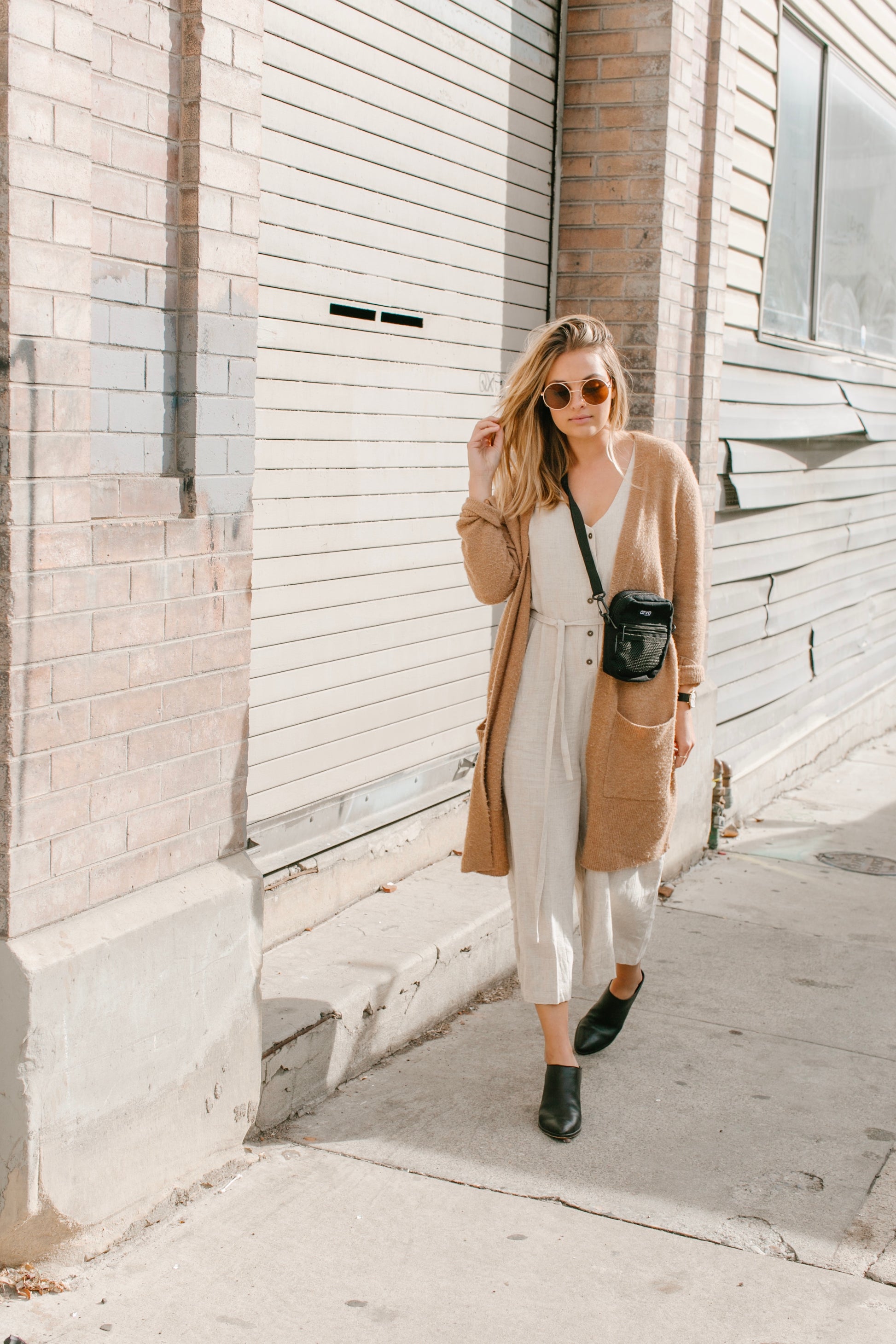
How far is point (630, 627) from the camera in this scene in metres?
3.60

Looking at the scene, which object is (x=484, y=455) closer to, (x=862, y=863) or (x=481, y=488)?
(x=481, y=488)

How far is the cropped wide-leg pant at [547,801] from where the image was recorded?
3.67 meters

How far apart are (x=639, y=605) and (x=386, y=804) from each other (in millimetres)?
1530

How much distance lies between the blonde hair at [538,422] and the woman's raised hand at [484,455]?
0.03m

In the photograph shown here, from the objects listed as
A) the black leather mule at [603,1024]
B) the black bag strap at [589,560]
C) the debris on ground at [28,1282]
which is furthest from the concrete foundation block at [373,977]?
the black bag strap at [589,560]

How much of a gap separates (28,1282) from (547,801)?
1646 millimetres

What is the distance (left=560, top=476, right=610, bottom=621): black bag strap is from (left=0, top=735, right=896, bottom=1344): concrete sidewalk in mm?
1364

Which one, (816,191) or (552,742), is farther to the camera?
(816,191)

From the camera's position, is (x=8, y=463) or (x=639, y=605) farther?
(x=639, y=605)

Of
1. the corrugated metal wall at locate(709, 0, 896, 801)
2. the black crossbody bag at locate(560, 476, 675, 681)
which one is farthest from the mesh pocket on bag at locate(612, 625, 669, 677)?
the corrugated metal wall at locate(709, 0, 896, 801)

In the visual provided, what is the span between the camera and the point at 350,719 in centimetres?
458

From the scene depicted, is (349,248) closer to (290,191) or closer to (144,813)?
(290,191)

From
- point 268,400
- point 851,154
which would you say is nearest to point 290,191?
point 268,400

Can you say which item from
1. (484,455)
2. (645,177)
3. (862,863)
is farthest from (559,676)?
(862,863)
